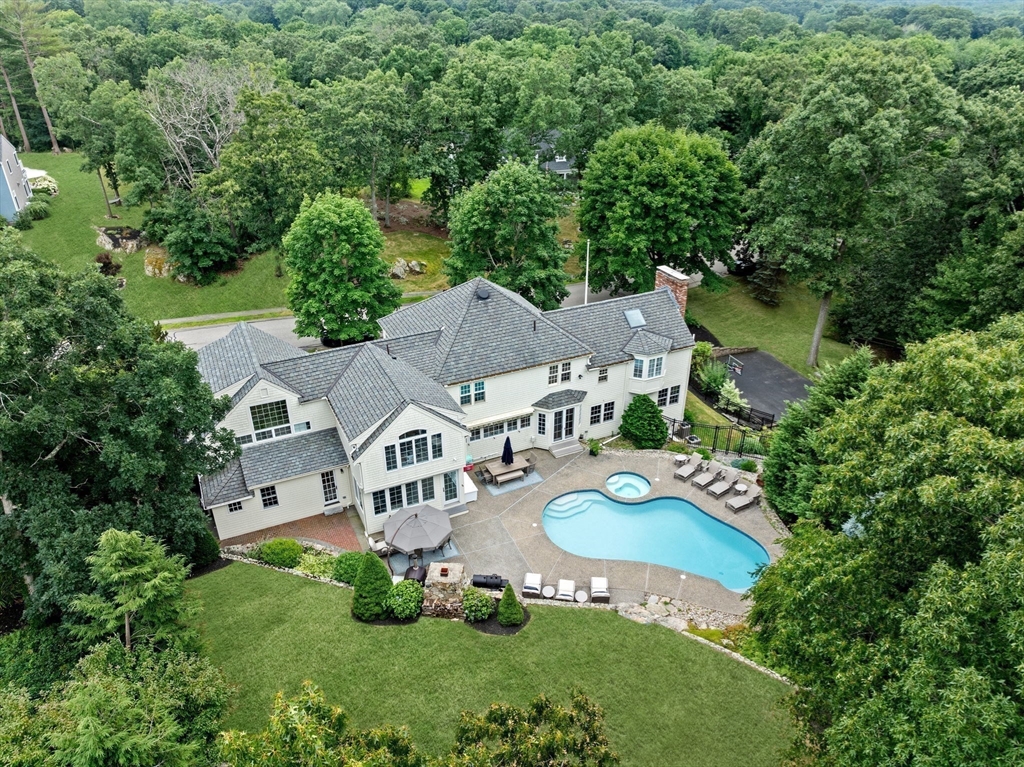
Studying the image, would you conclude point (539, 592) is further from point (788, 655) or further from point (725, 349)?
point (725, 349)

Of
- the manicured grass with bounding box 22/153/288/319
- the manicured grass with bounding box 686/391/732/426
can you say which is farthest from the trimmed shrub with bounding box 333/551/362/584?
the manicured grass with bounding box 22/153/288/319

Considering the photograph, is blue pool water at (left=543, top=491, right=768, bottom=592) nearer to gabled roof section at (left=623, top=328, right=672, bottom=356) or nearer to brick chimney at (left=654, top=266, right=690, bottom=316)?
gabled roof section at (left=623, top=328, right=672, bottom=356)

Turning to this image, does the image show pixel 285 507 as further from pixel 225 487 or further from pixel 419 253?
pixel 419 253

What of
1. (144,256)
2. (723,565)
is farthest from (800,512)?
(144,256)

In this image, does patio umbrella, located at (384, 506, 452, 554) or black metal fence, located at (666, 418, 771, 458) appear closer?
patio umbrella, located at (384, 506, 452, 554)

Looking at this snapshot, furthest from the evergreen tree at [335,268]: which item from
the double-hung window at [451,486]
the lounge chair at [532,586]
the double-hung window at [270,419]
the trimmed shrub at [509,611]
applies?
the trimmed shrub at [509,611]

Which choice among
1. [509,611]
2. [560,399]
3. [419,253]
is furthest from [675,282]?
[419,253]
